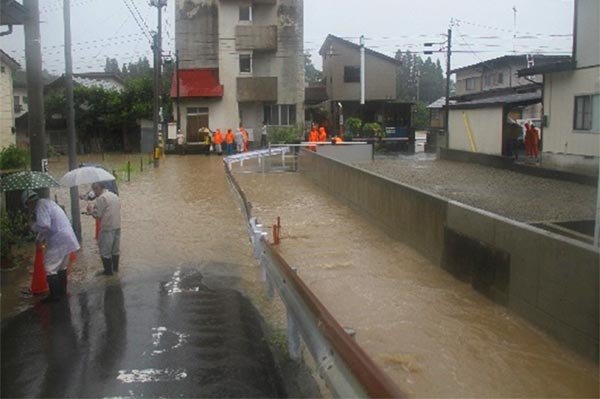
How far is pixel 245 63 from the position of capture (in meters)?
46.7

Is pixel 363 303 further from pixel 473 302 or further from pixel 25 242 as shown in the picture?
pixel 25 242

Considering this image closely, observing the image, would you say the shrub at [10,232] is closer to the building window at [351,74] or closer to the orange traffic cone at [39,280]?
the orange traffic cone at [39,280]

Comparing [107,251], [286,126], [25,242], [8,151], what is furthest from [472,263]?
[286,126]

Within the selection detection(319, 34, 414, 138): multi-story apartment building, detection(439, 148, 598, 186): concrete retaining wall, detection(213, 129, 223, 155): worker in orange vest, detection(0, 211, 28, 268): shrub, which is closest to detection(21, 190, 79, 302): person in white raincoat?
detection(0, 211, 28, 268): shrub

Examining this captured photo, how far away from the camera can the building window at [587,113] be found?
22672 mm

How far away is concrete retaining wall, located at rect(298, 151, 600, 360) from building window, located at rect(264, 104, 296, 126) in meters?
33.6

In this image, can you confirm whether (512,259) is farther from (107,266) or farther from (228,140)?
(228,140)

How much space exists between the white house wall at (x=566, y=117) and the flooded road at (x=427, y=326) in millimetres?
12747

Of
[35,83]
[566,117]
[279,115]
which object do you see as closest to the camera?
[35,83]

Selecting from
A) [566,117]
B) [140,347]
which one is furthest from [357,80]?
[140,347]

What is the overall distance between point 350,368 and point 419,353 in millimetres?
3218

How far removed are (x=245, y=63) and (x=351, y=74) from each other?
13.0 metres

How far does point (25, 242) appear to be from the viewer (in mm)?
11797

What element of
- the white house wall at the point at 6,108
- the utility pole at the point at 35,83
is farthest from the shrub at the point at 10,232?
the white house wall at the point at 6,108
